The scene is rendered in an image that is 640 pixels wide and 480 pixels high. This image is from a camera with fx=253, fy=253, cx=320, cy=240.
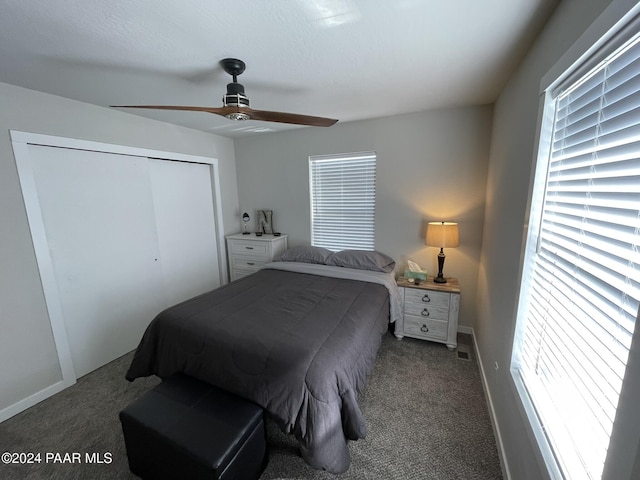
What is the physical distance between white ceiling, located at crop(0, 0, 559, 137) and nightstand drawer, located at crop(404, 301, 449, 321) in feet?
6.47

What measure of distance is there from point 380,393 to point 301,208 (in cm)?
232

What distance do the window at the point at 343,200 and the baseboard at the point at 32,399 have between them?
276 centimetres

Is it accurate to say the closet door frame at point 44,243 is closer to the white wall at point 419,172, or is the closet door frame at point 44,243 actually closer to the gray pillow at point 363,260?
the white wall at point 419,172

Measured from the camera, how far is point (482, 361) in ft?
7.12

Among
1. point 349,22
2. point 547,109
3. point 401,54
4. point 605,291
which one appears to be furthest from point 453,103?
point 605,291

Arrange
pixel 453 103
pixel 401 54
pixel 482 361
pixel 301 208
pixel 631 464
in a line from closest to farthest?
pixel 631 464, pixel 401 54, pixel 482 361, pixel 453 103, pixel 301 208

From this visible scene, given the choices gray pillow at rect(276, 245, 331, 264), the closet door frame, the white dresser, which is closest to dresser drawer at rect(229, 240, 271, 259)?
the white dresser

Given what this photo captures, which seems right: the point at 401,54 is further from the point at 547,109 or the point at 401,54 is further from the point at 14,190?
the point at 14,190

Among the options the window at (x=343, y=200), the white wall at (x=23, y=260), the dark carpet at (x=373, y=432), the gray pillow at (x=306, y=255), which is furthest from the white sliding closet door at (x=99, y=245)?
the window at (x=343, y=200)

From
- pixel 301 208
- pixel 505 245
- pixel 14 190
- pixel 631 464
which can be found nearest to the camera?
pixel 631 464

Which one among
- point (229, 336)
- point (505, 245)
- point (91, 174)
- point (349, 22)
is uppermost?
point (349, 22)

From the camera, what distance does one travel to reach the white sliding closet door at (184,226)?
9.50ft

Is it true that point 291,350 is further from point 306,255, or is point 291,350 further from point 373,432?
point 306,255

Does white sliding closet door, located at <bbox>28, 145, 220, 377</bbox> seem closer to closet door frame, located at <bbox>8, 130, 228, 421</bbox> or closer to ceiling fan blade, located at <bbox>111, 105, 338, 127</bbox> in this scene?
closet door frame, located at <bbox>8, 130, 228, 421</bbox>
